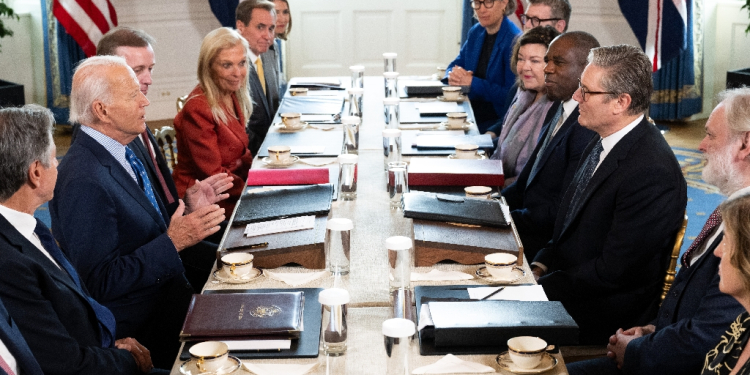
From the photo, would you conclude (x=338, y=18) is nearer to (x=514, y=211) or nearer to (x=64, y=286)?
(x=514, y=211)

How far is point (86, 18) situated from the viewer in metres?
7.63

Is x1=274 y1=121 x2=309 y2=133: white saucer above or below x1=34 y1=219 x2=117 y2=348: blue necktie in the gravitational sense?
above

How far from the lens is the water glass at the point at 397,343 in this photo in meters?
1.75

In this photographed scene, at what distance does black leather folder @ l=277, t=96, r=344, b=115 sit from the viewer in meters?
4.87

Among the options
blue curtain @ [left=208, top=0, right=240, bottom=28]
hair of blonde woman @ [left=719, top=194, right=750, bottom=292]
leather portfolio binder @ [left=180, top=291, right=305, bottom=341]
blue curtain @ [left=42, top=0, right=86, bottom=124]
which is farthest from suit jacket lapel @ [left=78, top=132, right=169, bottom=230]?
blue curtain @ [left=208, top=0, right=240, bottom=28]

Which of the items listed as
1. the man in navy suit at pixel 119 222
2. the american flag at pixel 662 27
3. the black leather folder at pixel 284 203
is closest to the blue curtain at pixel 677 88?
the american flag at pixel 662 27

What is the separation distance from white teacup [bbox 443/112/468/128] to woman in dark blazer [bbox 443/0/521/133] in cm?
79

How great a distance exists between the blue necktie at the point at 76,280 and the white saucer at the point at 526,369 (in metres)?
1.12

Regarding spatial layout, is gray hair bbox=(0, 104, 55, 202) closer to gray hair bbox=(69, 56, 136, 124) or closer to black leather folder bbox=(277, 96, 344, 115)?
gray hair bbox=(69, 56, 136, 124)

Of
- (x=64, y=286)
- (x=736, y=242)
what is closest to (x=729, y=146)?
(x=736, y=242)

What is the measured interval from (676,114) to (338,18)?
363 centimetres

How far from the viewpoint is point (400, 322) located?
1.76 metres

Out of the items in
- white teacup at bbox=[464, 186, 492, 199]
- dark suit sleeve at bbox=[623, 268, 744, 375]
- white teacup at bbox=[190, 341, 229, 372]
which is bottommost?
dark suit sleeve at bbox=[623, 268, 744, 375]

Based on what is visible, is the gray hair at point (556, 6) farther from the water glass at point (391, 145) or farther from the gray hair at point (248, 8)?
the water glass at point (391, 145)
